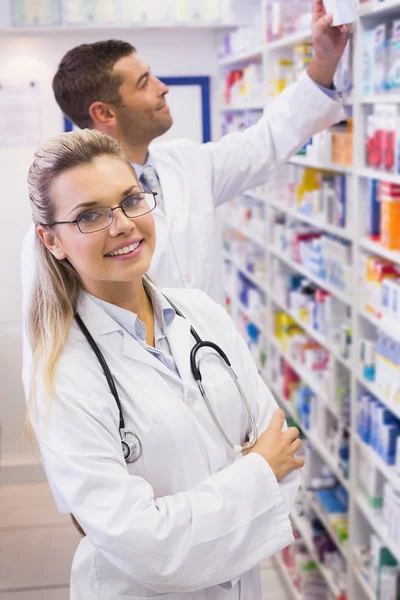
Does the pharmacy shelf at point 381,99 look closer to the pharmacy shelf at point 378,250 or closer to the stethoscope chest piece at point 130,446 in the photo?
the pharmacy shelf at point 378,250

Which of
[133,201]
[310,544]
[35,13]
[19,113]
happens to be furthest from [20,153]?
[133,201]

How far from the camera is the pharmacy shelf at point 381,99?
2.31 m

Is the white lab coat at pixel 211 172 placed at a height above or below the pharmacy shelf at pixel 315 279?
above

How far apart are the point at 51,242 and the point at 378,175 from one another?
1.25 metres

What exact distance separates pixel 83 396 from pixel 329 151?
1869 mm

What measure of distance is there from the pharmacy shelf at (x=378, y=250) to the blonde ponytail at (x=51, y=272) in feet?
3.58

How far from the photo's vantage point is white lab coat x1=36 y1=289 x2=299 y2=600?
1427 millimetres

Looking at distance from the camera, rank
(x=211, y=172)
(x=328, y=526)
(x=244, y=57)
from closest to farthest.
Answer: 1. (x=211, y=172)
2. (x=328, y=526)
3. (x=244, y=57)

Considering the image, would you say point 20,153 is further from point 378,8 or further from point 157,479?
point 157,479

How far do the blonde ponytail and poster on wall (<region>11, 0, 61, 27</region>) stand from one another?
319cm

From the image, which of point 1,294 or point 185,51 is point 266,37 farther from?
point 1,294

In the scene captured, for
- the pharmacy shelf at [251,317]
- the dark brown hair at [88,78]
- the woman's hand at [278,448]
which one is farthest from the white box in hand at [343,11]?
the pharmacy shelf at [251,317]

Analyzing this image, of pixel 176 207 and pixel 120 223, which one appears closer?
pixel 120 223

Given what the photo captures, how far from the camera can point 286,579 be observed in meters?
3.71
